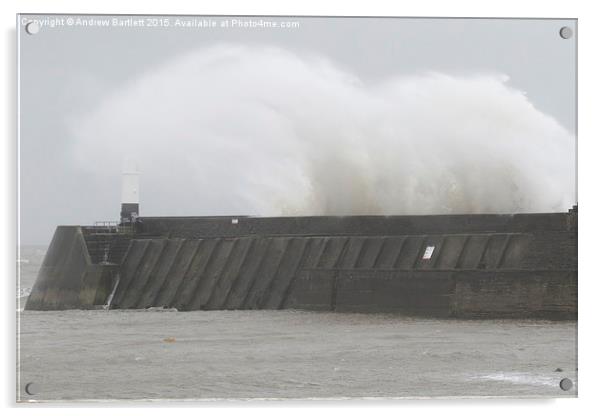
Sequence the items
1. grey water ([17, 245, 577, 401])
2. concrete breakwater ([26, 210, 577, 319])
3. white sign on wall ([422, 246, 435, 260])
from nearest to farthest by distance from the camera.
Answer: grey water ([17, 245, 577, 401]) < concrete breakwater ([26, 210, 577, 319]) < white sign on wall ([422, 246, 435, 260])

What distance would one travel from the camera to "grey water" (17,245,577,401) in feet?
53.2

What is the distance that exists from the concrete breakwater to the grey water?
1.80 ft

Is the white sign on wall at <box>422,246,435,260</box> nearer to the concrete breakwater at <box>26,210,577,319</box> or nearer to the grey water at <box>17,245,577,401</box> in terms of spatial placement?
the concrete breakwater at <box>26,210,577,319</box>

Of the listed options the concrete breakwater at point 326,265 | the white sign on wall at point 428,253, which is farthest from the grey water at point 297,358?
the white sign on wall at point 428,253

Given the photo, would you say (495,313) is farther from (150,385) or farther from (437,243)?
(150,385)

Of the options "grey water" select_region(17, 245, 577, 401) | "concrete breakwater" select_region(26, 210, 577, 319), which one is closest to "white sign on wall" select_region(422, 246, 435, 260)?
"concrete breakwater" select_region(26, 210, 577, 319)

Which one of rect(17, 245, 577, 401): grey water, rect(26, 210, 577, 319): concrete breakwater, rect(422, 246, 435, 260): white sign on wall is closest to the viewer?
rect(17, 245, 577, 401): grey water

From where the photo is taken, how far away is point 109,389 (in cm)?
1650

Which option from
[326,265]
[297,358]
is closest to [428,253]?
[326,265]

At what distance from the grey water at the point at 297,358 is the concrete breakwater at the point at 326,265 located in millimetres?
548

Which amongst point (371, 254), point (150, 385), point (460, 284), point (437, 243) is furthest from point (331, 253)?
point (150, 385)

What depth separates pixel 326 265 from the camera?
90.0 ft

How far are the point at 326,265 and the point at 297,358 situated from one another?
27.5ft

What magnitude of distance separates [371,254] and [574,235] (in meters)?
6.24
